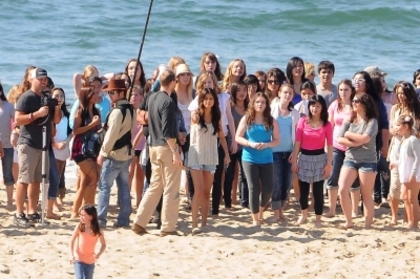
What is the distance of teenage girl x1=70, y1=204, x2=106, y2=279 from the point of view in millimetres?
8133

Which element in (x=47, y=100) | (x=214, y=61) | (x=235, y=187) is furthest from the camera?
(x=235, y=187)

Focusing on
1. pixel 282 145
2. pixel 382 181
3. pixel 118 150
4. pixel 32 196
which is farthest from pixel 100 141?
pixel 382 181

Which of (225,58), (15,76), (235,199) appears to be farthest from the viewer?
(225,58)

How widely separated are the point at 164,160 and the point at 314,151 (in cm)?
173

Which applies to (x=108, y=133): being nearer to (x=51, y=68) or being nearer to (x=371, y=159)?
(x=371, y=159)

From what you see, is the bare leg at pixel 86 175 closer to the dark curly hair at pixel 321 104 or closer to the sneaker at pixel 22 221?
the sneaker at pixel 22 221

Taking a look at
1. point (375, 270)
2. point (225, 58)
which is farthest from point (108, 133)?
point (225, 58)

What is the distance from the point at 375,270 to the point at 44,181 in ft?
11.5

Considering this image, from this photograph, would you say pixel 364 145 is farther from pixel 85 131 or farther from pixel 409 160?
pixel 85 131

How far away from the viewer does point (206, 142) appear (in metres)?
10.4

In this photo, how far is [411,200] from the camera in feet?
34.8

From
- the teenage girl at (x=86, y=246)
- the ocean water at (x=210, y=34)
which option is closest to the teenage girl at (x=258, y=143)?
the teenage girl at (x=86, y=246)

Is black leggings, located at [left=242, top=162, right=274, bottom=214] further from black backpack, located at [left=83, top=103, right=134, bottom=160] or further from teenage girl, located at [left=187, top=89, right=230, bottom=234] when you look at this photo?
black backpack, located at [left=83, top=103, right=134, bottom=160]

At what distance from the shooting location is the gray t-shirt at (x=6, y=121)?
1114 centimetres
